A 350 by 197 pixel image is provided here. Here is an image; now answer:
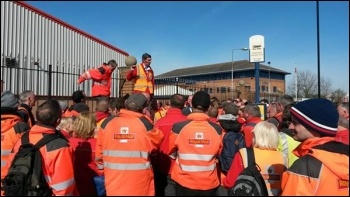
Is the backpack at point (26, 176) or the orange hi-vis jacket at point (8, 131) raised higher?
the orange hi-vis jacket at point (8, 131)

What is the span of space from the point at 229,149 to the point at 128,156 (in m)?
1.56

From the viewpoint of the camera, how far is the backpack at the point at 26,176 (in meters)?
2.89

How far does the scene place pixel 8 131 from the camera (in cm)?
380

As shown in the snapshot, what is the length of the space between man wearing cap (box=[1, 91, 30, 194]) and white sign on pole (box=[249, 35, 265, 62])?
6831 mm

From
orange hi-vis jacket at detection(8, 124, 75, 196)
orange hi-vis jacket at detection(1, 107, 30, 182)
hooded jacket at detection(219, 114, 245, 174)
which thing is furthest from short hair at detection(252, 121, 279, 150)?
orange hi-vis jacket at detection(1, 107, 30, 182)

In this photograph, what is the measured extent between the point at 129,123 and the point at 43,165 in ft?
3.36

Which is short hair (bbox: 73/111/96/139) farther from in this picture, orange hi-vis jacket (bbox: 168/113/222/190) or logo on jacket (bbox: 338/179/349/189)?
logo on jacket (bbox: 338/179/349/189)

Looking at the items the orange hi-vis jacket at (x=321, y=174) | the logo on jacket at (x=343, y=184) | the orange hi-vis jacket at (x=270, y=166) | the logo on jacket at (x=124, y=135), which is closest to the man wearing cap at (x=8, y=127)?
the logo on jacket at (x=124, y=135)

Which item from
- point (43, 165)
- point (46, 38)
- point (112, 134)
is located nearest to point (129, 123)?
point (112, 134)

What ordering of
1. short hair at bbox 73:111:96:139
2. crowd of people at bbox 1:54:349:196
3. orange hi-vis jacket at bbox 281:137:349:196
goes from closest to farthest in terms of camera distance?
orange hi-vis jacket at bbox 281:137:349:196 < crowd of people at bbox 1:54:349:196 < short hair at bbox 73:111:96:139

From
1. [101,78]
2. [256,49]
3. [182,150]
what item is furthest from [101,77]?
[182,150]

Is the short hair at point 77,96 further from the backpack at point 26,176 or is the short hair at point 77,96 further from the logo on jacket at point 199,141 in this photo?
the backpack at point 26,176

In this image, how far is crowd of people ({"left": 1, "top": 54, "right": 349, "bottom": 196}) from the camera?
2311 millimetres

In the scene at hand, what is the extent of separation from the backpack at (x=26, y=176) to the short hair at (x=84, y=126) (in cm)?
104
